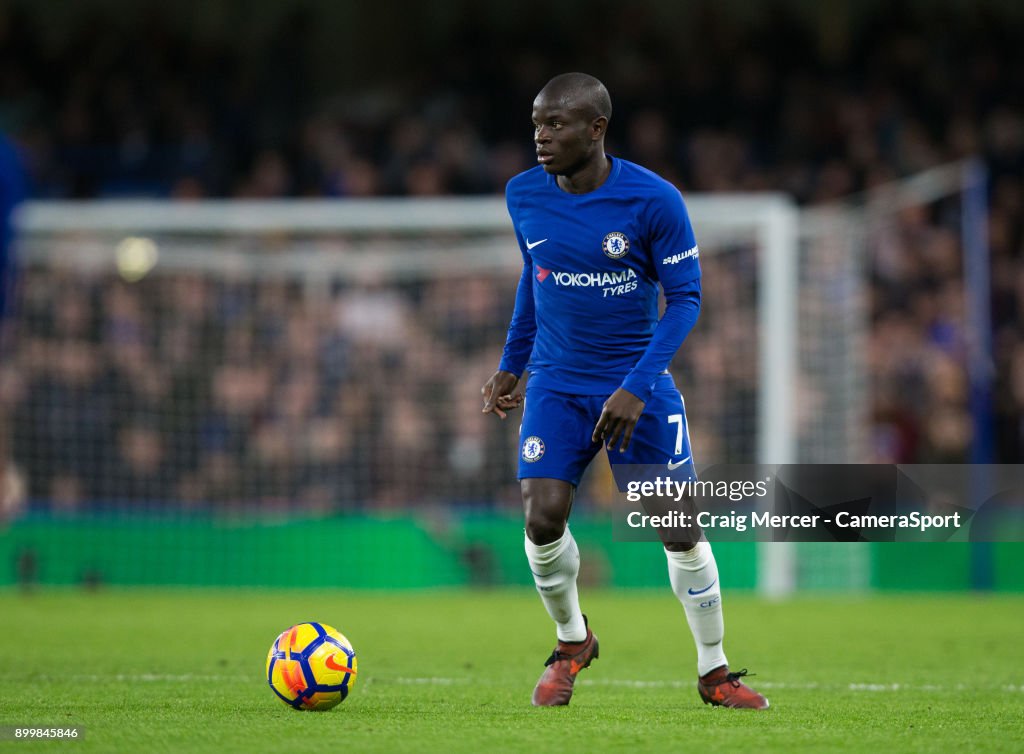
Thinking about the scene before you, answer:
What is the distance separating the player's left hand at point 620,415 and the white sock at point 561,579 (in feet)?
1.66

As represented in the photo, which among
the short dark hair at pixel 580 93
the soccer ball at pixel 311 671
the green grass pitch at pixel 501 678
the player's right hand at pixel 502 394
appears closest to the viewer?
the green grass pitch at pixel 501 678

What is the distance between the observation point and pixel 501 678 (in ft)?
23.8

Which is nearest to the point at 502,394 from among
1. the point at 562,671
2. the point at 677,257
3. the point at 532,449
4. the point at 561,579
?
the point at 532,449

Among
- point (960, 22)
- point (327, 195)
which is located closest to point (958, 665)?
point (327, 195)

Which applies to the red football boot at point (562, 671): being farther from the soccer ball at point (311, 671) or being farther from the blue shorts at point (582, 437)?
the soccer ball at point (311, 671)

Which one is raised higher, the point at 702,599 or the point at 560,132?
the point at 560,132

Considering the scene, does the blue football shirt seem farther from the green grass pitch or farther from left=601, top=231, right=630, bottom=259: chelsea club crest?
the green grass pitch

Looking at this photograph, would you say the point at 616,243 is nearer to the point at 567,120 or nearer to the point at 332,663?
the point at 567,120

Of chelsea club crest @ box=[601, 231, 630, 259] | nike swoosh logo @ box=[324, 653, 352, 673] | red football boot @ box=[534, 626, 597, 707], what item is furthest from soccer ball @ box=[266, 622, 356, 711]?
chelsea club crest @ box=[601, 231, 630, 259]

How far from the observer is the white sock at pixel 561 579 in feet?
19.8

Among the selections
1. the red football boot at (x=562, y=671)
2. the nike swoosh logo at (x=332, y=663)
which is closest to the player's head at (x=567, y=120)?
the red football boot at (x=562, y=671)

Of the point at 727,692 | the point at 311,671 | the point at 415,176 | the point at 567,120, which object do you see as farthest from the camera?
the point at 415,176

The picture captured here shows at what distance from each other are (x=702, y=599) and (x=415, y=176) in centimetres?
1433

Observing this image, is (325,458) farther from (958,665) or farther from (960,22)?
(960,22)
